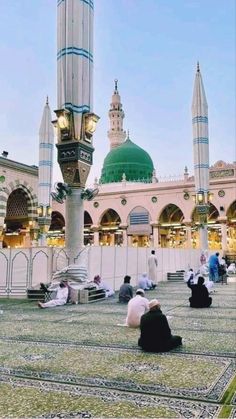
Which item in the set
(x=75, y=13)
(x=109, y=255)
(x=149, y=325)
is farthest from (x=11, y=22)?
(x=149, y=325)

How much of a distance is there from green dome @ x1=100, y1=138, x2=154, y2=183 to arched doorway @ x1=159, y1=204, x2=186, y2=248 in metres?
3.88

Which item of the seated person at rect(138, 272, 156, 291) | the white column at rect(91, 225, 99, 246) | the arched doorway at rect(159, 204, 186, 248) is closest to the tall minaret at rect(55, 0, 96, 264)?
the seated person at rect(138, 272, 156, 291)

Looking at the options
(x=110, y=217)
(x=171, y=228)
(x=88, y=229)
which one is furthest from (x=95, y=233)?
(x=171, y=228)

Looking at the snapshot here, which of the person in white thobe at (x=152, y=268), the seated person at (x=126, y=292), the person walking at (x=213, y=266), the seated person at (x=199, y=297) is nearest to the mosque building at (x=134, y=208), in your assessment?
the person walking at (x=213, y=266)

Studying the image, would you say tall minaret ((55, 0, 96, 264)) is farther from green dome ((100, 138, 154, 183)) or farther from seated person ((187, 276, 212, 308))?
green dome ((100, 138, 154, 183))

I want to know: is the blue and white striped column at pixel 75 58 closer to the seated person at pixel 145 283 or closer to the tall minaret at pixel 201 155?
the seated person at pixel 145 283

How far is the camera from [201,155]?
52.6ft

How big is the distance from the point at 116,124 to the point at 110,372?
3471 cm

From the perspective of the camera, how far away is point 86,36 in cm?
732

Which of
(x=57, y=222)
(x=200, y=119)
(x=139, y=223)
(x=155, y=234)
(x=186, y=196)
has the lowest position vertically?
(x=155, y=234)

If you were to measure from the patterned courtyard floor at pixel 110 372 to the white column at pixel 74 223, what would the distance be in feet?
7.69

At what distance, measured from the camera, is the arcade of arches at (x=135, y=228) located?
18.4 metres

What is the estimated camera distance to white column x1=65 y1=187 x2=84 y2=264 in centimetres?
701

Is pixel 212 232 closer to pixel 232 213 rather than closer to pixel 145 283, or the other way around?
pixel 232 213
